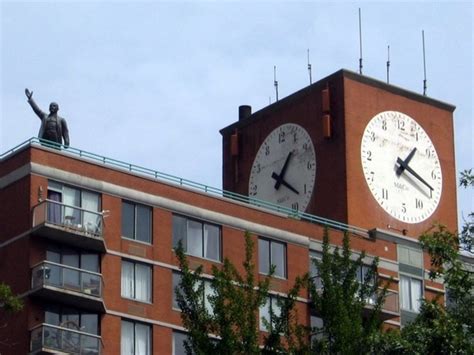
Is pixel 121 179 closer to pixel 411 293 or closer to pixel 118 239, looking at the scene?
pixel 118 239

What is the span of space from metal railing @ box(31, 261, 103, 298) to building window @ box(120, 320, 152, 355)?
87.7 inches

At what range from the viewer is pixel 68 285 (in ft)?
279

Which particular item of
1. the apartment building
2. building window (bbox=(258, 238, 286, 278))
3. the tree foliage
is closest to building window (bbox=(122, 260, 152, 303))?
the apartment building

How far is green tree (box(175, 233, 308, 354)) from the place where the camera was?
6756cm

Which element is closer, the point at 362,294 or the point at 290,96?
the point at 362,294

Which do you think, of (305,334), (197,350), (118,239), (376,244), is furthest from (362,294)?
(376,244)

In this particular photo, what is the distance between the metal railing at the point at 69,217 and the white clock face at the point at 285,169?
1966cm

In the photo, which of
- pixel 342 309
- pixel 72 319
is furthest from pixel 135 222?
pixel 342 309

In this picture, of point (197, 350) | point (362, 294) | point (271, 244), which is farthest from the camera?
point (271, 244)

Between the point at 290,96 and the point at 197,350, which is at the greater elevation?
the point at 290,96

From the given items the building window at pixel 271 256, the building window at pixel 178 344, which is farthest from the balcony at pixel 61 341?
the building window at pixel 271 256

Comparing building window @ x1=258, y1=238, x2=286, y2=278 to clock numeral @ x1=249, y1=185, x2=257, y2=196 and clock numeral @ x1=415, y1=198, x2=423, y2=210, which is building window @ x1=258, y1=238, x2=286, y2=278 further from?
clock numeral @ x1=249, y1=185, x2=257, y2=196

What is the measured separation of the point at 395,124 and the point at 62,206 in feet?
84.7

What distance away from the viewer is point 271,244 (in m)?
94.4
